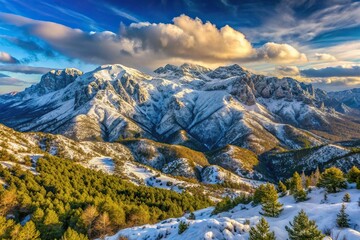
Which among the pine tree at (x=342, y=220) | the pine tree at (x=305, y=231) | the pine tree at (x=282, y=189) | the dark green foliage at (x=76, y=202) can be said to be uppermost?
the pine tree at (x=305, y=231)

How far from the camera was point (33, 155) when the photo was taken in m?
174

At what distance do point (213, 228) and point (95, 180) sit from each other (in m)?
128

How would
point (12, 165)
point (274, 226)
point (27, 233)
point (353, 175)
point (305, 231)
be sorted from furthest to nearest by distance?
point (12, 165) → point (353, 175) → point (27, 233) → point (274, 226) → point (305, 231)

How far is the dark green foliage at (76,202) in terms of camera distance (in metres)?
86.6

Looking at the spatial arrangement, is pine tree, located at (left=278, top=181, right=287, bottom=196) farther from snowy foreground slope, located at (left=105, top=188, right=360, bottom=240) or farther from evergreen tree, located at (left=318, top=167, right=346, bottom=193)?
snowy foreground slope, located at (left=105, top=188, right=360, bottom=240)

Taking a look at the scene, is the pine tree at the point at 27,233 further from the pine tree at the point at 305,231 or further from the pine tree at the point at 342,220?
the pine tree at the point at 342,220

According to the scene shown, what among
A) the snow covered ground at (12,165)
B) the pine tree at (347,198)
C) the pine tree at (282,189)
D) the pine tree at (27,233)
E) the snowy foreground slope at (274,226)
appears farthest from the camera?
the snow covered ground at (12,165)

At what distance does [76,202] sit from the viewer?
4232 inches

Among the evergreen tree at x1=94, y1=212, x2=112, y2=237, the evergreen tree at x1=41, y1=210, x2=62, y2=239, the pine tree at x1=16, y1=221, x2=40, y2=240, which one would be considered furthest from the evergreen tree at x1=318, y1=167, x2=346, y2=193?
the evergreen tree at x1=41, y1=210, x2=62, y2=239

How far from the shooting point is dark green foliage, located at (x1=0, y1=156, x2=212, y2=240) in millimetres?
86625

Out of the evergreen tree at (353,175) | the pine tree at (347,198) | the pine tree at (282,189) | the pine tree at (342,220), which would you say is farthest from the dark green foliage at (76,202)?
the evergreen tree at (353,175)

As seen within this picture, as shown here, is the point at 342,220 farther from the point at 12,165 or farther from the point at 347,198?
the point at 12,165

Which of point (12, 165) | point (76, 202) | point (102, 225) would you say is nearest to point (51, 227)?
point (102, 225)

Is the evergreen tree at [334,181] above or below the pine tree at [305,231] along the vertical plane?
below
